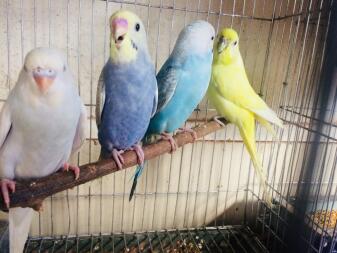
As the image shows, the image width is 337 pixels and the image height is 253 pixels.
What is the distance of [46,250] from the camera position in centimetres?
125

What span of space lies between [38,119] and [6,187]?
0.17m

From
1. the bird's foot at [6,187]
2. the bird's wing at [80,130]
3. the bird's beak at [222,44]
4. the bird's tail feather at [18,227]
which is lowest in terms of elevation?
the bird's tail feather at [18,227]

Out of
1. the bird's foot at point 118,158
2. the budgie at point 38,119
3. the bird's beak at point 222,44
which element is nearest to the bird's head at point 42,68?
the budgie at point 38,119

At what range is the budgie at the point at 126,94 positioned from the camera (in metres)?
0.74

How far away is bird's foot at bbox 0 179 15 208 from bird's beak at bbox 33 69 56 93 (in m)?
0.23

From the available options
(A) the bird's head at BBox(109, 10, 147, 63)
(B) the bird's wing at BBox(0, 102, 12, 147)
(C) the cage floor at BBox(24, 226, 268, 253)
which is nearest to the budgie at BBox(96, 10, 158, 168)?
(A) the bird's head at BBox(109, 10, 147, 63)

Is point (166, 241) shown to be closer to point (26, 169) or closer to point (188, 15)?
point (26, 169)

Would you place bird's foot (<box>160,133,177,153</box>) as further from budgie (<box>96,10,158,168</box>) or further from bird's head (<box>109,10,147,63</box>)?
bird's head (<box>109,10,147,63</box>)

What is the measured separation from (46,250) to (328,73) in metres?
1.25

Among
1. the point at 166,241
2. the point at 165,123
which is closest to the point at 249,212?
the point at 166,241

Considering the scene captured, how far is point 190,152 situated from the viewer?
4.51ft

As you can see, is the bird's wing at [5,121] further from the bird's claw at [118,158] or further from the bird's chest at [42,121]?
the bird's claw at [118,158]

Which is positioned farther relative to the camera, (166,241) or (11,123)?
(166,241)

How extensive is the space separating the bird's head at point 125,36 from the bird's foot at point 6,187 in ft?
1.17
